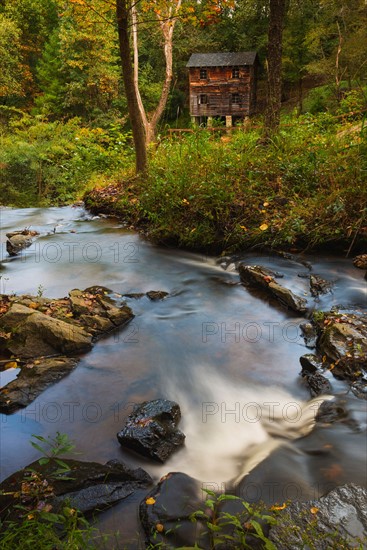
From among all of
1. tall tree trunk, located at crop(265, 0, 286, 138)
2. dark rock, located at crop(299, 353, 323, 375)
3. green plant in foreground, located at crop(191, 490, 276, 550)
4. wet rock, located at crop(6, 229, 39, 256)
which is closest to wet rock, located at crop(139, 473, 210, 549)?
green plant in foreground, located at crop(191, 490, 276, 550)

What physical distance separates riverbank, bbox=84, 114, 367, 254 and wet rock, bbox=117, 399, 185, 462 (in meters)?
3.62

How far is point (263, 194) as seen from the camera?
22.1 feet

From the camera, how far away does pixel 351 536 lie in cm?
211

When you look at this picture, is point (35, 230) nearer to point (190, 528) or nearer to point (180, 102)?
point (190, 528)

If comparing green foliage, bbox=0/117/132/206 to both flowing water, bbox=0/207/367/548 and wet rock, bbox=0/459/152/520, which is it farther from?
wet rock, bbox=0/459/152/520

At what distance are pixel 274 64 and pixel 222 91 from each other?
2674 cm

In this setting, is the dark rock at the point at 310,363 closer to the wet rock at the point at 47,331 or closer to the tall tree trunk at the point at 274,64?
the wet rock at the point at 47,331

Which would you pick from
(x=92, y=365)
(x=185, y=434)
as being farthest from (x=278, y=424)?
(x=92, y=365)

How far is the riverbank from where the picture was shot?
5859 mm

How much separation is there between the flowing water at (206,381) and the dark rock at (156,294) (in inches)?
4.9

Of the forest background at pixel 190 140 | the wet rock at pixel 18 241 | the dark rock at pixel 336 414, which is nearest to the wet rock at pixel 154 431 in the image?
the dark rock at pixel 336 414

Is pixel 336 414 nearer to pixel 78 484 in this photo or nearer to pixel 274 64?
pixel 78 484

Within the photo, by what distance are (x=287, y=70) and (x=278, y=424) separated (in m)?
31.8

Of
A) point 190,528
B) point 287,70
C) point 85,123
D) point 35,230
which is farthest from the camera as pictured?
point 287,70
